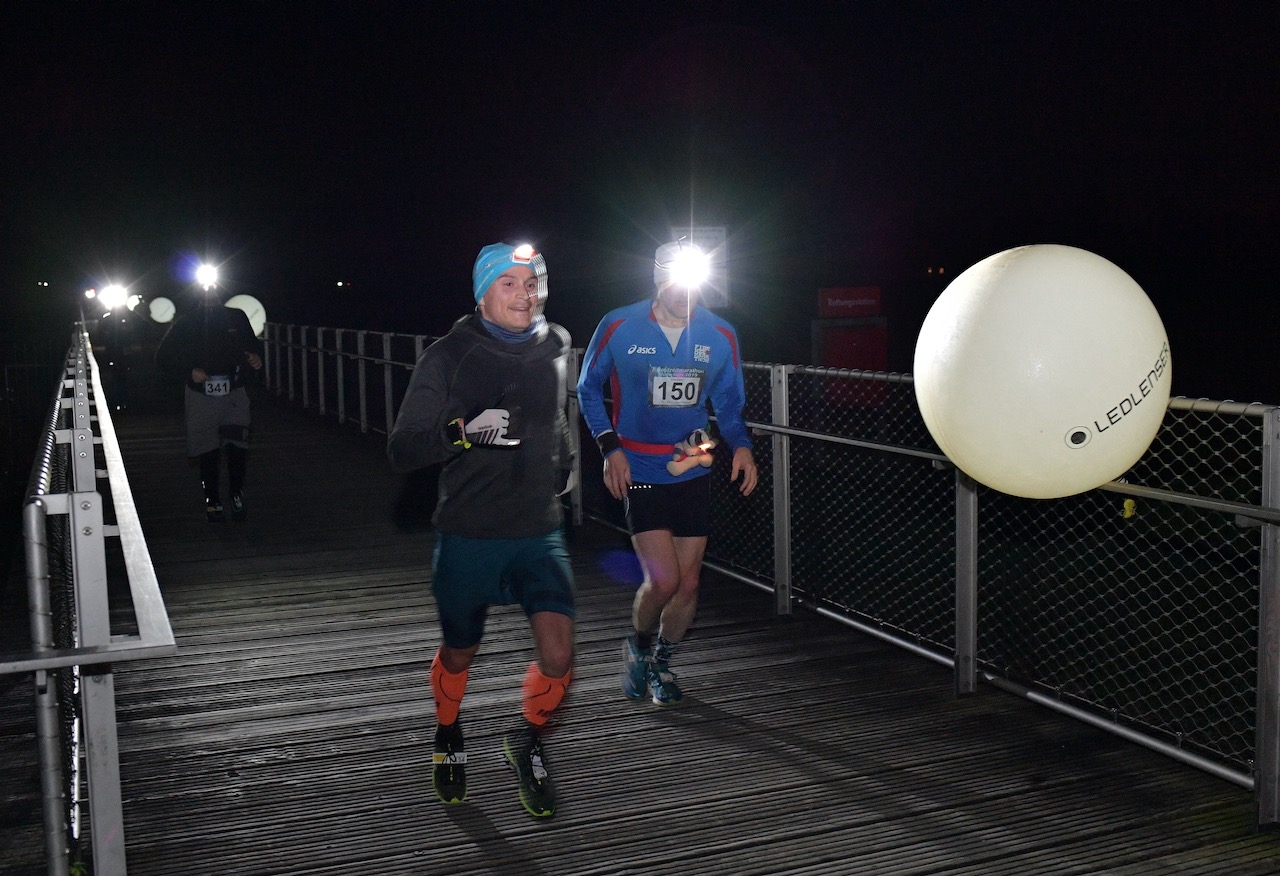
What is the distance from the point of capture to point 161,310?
2559 cm

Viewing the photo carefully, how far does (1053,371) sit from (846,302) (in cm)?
1152

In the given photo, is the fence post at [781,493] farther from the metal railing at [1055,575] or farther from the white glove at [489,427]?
the white glove at [489,427]

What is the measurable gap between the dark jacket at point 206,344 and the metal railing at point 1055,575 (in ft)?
9.45

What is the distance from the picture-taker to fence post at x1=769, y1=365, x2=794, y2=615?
657 cm

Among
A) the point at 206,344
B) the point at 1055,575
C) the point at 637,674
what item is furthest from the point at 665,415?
the point at 206,344

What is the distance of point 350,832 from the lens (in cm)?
416

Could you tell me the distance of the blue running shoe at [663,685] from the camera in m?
5.39

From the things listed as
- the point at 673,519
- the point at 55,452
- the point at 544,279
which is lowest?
the point at 673,519

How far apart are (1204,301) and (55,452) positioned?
46392mm

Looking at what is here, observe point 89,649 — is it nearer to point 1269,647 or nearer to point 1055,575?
point 1269,647

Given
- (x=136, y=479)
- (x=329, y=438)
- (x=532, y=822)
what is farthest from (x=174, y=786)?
(x=329, y=438)

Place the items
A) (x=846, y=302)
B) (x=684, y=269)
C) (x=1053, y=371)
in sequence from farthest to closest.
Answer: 1. (x=846, y=302)
2. (x=684, y=269)
3. (x=1053, y=371)

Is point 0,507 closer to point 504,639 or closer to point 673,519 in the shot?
point 504,639

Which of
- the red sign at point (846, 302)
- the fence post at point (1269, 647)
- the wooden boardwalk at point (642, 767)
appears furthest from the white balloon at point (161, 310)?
the fence post at point (1269, 647)
